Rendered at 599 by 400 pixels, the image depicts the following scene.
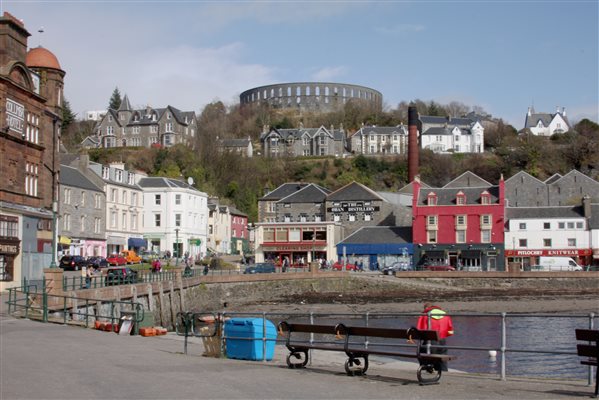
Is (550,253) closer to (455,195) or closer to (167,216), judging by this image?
(455,195)

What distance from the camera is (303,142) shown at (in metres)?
142

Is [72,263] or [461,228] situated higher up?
[461,228]

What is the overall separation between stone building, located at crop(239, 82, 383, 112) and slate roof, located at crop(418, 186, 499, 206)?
94.4m

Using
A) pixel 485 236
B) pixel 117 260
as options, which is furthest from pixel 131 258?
pixel 485 236

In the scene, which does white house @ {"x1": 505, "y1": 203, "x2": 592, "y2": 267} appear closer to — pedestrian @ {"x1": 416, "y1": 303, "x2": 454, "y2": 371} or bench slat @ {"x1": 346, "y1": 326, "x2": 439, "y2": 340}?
pedestrian @ {"x1": 416, "y1": 303, "x2": 454, "y2": 371}

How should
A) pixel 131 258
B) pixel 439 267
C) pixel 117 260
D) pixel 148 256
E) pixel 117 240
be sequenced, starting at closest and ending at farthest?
pixel 117 260 → pixel 131 258 → pixel 148 256 → pixel 439 267 → pixel 117 240

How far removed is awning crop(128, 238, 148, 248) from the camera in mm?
78556

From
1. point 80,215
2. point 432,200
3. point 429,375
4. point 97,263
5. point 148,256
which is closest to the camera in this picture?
point 429,375

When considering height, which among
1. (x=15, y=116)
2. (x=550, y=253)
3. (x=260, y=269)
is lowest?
(x=260, y=269)

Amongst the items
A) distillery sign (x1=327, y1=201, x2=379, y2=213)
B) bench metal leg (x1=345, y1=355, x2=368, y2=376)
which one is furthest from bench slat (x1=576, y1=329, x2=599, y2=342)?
distillery sign (x1=327, y1=201, x2=379, y2=213)

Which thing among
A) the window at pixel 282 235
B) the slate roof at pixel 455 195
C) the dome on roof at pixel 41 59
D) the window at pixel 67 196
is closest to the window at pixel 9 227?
the dome on roof at pixel 41 59

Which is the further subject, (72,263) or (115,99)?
(115,99)

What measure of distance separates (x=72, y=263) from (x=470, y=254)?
4232 cm

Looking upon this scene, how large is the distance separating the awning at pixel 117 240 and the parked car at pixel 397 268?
27.2 m
